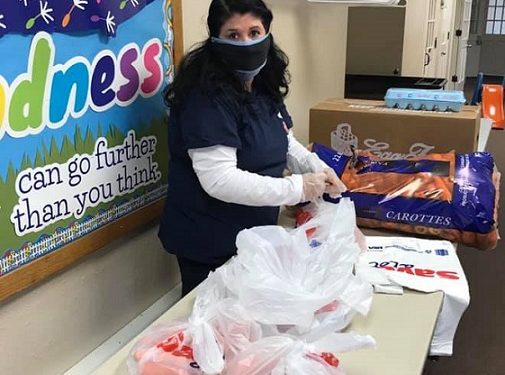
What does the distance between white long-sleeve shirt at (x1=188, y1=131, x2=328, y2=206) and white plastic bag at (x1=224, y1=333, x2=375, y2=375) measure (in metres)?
0.47

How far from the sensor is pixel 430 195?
1810 mm

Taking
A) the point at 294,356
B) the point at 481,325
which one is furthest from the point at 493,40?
the point at 294,356

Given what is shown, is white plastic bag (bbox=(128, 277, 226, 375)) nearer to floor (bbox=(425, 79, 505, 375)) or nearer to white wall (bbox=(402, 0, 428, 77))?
floor (bbox=(425, 79, 505, 375))

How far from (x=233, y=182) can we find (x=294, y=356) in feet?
1.70

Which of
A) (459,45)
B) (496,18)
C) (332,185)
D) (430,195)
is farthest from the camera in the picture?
(496,18)

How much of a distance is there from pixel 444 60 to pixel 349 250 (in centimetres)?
587

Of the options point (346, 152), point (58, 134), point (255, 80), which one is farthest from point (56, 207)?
point (346, 152)

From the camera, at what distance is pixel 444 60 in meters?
6.69

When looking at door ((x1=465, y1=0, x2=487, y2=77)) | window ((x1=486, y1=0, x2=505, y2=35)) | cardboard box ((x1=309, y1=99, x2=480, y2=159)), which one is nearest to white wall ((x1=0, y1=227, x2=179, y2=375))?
cardboard box ((x1=309, y1=99, x2=480, y2=159))

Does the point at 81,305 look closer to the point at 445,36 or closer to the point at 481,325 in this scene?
the point at 481,325

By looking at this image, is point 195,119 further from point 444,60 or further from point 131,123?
point 444,60

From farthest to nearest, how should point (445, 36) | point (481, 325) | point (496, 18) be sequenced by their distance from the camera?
point (496, 18), point (445, 36), point (481, 325)

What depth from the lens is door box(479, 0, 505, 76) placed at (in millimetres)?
11805

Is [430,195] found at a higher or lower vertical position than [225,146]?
lower
